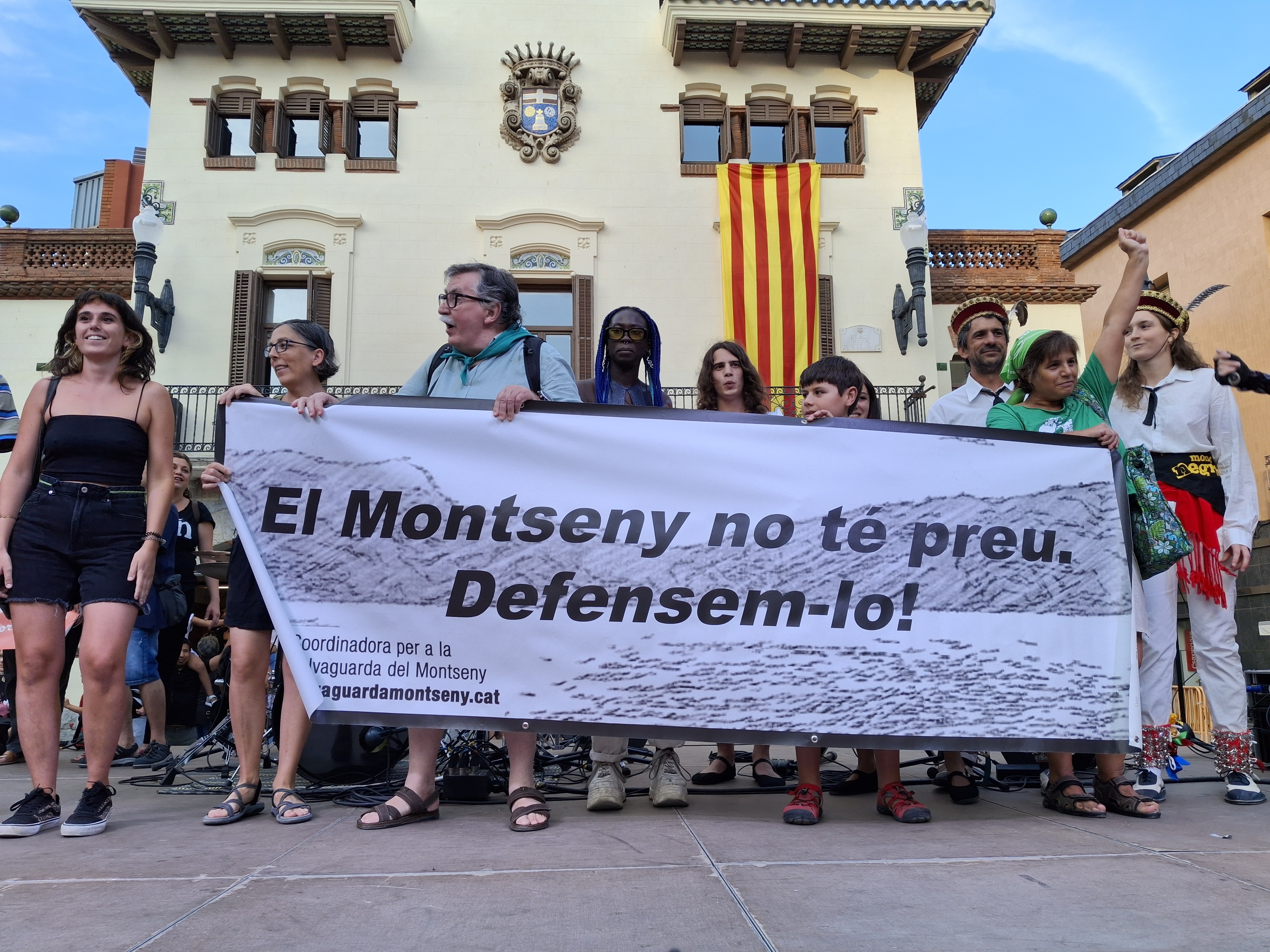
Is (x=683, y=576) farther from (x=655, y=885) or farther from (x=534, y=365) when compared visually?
(x=655, y=885)

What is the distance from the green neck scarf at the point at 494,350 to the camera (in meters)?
3.58

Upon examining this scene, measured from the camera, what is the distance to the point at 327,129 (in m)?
14.5

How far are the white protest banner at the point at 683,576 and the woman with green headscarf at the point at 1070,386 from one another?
264mm

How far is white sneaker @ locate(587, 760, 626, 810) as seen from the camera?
3.43 metres

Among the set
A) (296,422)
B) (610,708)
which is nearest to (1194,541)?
(610,708)

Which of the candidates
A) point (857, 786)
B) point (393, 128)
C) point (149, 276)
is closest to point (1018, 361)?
point (857, 786)

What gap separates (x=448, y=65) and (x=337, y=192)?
2.67 m

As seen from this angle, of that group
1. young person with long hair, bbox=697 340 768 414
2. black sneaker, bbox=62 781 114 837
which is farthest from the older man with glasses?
black sneaker, bbox=62 781 114 837

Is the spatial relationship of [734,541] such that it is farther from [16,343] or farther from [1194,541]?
[16,343]

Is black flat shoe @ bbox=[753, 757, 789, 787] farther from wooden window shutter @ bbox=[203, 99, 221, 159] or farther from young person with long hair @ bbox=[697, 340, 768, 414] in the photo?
wooden window shutter @ bbox=[203, 99, 221, 159]

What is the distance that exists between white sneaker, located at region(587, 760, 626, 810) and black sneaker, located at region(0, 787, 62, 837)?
186 cm

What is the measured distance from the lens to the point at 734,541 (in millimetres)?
3252

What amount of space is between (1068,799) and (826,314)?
11.5 meters

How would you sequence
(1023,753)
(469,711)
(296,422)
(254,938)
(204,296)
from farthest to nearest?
1. (204,296)
2. (1023,753)
3. (296,422)
4. (469,711)
5. (254,938)
